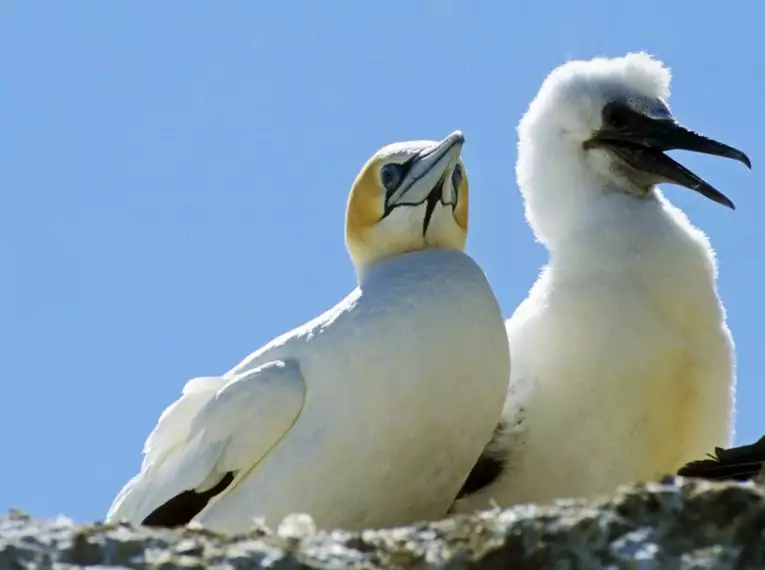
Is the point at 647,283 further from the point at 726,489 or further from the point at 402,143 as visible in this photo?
the point at 726,489

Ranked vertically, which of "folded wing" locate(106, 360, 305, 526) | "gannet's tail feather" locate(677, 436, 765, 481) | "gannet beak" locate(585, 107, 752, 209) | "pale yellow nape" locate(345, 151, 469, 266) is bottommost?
"gannet's tail feather" locate(677, 436, 765, 481)

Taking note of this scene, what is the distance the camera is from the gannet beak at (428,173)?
19.4 feet

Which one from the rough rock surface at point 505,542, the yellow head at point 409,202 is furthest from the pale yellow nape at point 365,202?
the rough rock surface at point 505,542

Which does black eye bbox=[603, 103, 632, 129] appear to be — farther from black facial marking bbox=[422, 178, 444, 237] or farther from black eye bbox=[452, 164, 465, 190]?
black facial marking bbox=[422, 178, 444, 237]

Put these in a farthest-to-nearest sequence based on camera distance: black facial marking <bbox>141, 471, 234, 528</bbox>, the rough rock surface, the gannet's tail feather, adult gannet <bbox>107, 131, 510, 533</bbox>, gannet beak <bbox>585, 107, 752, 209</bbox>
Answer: gannet beak <bbox>585, 107, 752, 209</bbox>, black facial marking <bbox>141, 471, 234, 528</bbox>, adult gannet <bbox>107, 131, 510, 533</bbox>, the gannet's tail feather, the rough rock surface

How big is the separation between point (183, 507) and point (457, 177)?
5.13 feet

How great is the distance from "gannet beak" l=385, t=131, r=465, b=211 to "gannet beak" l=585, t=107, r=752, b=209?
117 centimetres

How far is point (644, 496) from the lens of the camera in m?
3.30

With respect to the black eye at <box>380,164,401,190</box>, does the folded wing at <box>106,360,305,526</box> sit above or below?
below

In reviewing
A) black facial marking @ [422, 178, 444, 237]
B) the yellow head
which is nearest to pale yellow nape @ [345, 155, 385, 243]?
the yellow head

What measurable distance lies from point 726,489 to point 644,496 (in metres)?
0.16


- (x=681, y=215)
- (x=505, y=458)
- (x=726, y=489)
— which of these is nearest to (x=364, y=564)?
(x=726, y=489)

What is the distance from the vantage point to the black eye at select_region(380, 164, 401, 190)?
6.06 meters

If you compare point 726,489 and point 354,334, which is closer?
point 726,489
